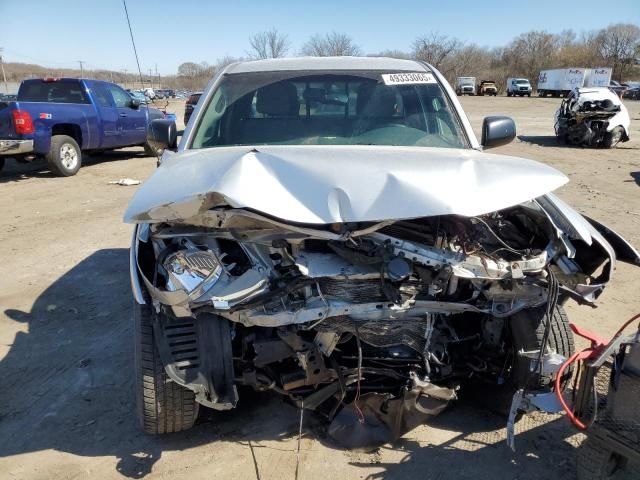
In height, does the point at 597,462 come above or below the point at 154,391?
below

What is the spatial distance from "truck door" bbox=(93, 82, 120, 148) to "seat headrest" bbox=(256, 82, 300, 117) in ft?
28.6

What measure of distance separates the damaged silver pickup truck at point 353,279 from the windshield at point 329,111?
52cm

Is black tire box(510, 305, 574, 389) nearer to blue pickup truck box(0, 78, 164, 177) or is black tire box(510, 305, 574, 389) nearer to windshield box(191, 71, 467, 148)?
windshield box(191, 71, 467, 148)

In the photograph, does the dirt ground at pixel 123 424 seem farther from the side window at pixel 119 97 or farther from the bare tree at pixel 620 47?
the bare tree at pixel 620 47

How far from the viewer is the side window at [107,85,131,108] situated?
1169cm

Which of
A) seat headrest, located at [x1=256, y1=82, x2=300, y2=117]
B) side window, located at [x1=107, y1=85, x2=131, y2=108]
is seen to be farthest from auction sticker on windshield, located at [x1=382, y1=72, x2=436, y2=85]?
side window, located at [x1=107, y1=85, x2=131, y2=108]

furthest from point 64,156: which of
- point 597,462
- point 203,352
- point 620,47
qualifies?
point 620,47

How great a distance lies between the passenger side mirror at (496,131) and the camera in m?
3.69

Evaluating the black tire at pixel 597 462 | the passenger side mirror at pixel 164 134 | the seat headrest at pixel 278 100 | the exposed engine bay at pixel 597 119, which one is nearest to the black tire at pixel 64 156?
the passenger side mirror at pixel 164 134

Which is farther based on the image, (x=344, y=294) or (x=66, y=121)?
(x=66, y=121)

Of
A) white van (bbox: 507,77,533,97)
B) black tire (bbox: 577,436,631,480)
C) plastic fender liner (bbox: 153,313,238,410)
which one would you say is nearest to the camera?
black tire (bbox: 577,436,631,480)

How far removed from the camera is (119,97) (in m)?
11.9

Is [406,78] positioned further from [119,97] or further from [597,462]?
[119,97]

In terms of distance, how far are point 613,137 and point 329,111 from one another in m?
14.6
